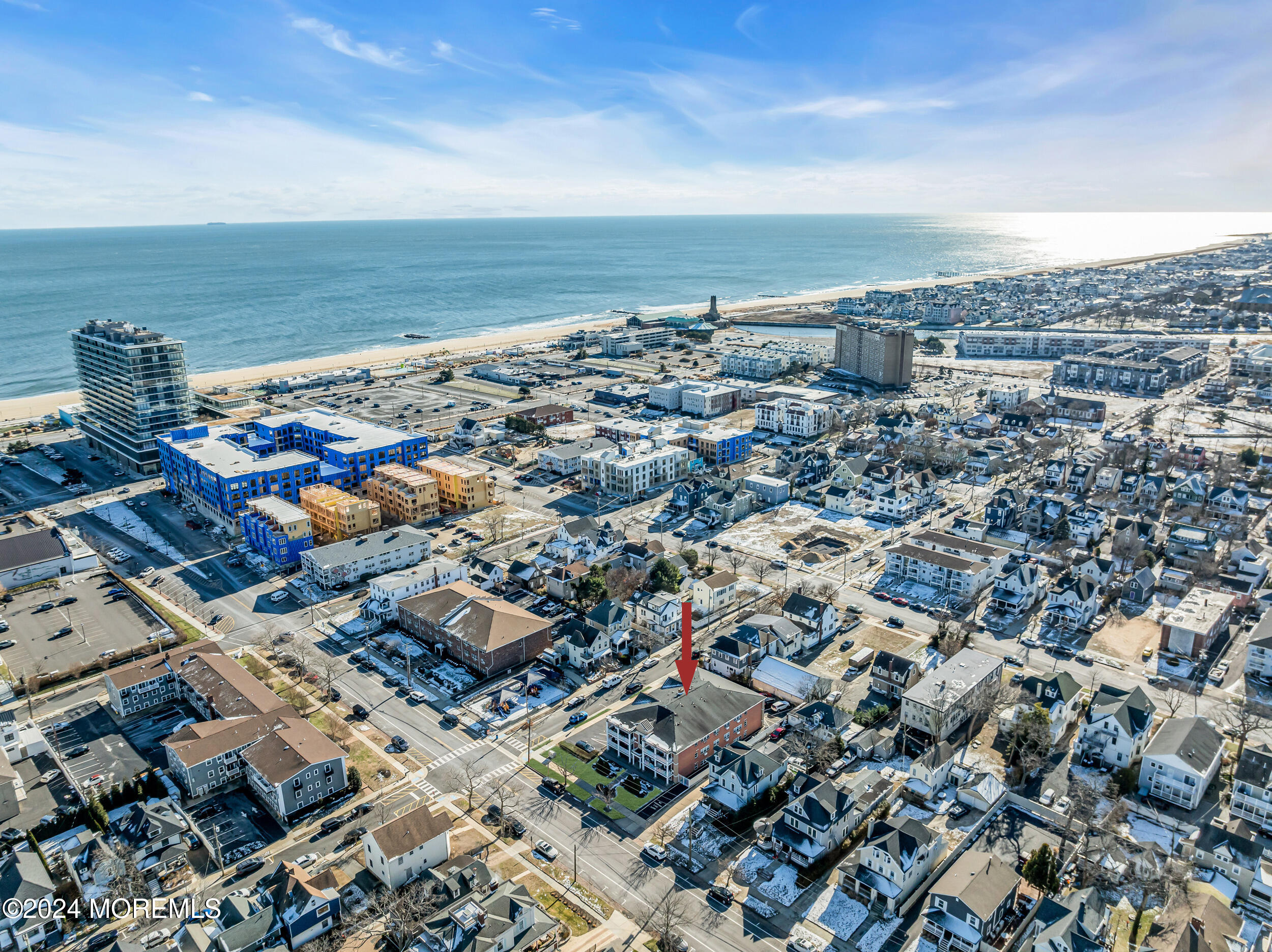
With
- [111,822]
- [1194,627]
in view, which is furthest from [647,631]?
[1194,627]

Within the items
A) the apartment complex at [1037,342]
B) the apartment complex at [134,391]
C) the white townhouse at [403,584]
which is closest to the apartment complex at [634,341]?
the apartment complex at [1037,342]

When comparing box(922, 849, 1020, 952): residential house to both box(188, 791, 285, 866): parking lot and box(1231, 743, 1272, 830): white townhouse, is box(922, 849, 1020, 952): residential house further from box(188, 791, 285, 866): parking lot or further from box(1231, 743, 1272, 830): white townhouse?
box(188, 791, 285, 866): parking lot

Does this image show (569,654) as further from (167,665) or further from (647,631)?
(167,665)

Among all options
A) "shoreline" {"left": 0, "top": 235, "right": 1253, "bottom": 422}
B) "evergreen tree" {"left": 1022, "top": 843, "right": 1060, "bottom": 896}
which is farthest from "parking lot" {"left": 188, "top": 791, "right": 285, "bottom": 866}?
"shoreline" {"left": 0, "top": 235, "right": 1253, "bottom": 422}

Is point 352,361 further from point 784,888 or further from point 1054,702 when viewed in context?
point 784,888

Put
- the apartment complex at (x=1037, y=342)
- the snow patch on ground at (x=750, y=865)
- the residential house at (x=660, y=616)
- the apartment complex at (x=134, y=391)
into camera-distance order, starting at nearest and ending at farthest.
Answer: the snow patch on ground at (x=750, y=865)
the residential house at (x=660, y=616)
the apartment complex at (x=134, y=391)
the apartment complex at (x=1037, y=342)

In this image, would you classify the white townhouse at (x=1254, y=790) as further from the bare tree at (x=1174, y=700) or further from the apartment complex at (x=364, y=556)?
the apartment complex at (x=364, y=556)
